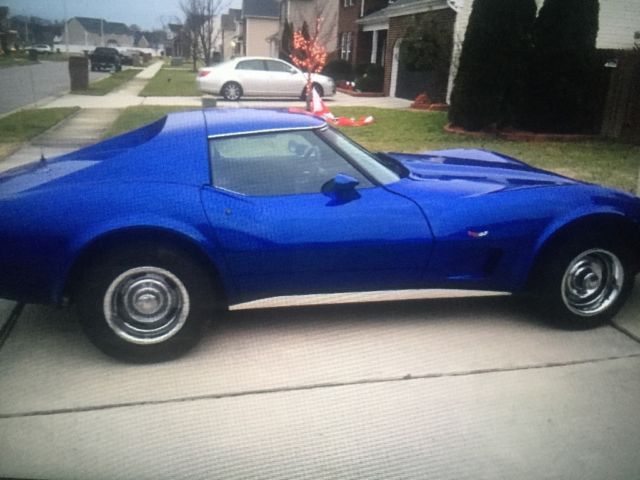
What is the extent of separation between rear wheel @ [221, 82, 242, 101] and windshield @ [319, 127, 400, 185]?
1586 cm

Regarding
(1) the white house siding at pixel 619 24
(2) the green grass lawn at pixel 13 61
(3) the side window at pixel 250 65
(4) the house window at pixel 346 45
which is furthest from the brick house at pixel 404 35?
(2) the green grass lawn at pixel 13 61

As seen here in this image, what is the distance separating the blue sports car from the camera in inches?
112

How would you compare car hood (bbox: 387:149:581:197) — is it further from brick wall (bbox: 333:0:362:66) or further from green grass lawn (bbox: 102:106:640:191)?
brick wall (bbox: 333:0:362:66)

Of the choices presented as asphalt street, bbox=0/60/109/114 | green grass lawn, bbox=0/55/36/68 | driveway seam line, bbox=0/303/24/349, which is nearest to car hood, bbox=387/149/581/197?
driveway seam line, bbox=0/303/24/349

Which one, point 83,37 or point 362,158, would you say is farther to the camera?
point 83,37

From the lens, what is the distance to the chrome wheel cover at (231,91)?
1853cm

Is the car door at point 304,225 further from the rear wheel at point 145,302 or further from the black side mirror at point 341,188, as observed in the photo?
the rear wheel at point 145,302

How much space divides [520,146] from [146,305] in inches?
361

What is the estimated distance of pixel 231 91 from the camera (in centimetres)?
1862

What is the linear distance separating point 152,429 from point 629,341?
2.62m

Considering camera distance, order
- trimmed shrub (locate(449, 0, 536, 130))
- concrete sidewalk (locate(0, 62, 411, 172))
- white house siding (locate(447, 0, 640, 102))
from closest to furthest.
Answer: concrete sidewalk (locate(0, 62, 411, 172)) → trimmed shrub (locate(449, 0, 536, 130)) → white house siding (locate(447, 0, 640, 102))

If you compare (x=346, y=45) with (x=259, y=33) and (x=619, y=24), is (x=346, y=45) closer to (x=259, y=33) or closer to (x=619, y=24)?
(x=619, y=24)

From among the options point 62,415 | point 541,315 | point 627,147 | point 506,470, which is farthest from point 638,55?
point 62,415

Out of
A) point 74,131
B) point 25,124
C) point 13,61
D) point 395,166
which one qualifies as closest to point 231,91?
point 25,124
